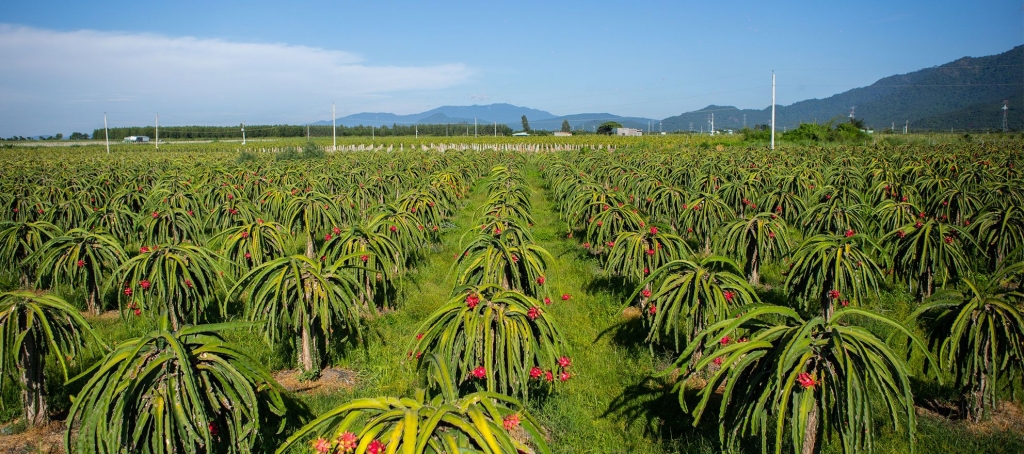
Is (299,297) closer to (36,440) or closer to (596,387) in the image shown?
(36,440)

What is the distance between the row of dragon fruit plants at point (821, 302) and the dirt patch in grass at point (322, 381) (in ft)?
10.6

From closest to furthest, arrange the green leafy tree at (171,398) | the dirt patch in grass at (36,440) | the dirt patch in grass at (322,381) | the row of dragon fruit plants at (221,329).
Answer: the row of dragon fruit plants at (221,329) < the green leafy tree at (171,398) < the dirt patch in grass at (36,440) < the dirt patch in grass at (322,381)

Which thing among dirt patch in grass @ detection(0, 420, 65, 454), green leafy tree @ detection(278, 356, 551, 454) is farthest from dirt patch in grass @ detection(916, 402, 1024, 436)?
dirt patch in grass @ detection(0, 420, 65, 454)

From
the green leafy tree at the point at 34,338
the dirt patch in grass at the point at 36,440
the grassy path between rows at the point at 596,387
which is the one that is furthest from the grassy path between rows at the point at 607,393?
the dirt patch in grass at the point at 36,440

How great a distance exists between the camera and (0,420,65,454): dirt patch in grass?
4.54 meters

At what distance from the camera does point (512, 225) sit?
317 inches

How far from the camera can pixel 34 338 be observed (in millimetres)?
4422

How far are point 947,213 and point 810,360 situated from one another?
8.88 meters

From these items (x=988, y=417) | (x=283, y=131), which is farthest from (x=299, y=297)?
(x=283, y=131)

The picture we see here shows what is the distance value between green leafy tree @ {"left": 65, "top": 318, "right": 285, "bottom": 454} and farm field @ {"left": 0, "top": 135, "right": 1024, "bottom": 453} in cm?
2

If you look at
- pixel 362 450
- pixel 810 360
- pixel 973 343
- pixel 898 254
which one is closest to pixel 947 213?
pixel 898 254

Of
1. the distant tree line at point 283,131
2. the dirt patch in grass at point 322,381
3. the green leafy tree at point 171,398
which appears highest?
the distant tree line at point 283,131

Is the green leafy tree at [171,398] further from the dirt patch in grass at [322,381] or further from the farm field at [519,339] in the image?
the dirt patch in grass at [322,381]

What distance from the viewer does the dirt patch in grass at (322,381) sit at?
5.74 meters
